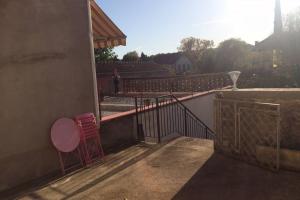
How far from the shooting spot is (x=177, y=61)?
203 ft

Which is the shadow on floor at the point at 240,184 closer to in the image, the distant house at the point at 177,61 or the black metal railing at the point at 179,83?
the black metal railing at the point at 179,83

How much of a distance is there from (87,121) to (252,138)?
3400mm

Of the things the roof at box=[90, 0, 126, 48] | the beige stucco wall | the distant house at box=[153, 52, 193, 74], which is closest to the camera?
the beige stucco wall

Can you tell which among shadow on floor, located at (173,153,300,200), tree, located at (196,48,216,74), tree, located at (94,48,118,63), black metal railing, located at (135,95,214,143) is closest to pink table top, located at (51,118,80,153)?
black metal railing, located at (135,95,214,143)

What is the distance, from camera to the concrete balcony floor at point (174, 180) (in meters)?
5.27

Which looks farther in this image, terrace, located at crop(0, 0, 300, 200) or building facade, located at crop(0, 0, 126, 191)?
building facade, located at crop(0, 0, 126, 191)

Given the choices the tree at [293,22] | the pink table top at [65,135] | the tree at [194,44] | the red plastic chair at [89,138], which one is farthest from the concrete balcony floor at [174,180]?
the tree at [194,44]

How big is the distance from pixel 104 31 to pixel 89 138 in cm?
304

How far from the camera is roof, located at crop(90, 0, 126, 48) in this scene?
27.7 ft

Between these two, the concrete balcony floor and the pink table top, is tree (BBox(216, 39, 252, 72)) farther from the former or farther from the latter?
the pink table top

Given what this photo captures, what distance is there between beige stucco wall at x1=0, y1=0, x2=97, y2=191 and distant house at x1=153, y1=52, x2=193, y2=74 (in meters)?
50.5

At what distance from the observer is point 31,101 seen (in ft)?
20.8

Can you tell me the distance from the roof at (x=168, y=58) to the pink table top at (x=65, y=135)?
56082 millimetres

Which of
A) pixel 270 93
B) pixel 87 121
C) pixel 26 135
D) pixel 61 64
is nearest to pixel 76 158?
pixel 87 121
